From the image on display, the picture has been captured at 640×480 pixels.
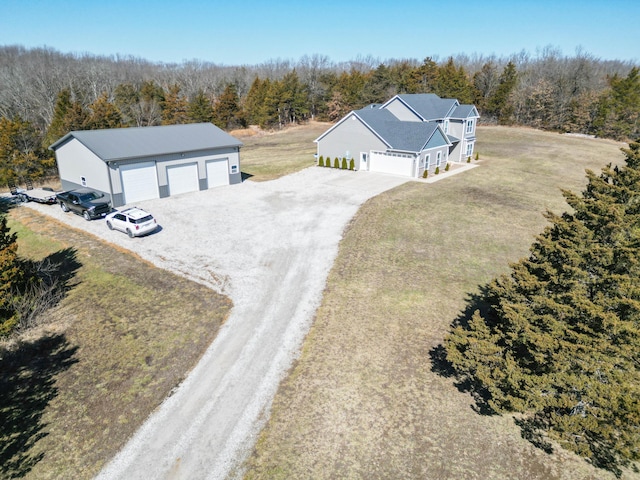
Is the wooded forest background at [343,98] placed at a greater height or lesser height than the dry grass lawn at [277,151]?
greater

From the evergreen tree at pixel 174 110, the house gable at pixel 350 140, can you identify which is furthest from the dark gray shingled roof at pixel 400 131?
the evergreen tree at pixel 174 110

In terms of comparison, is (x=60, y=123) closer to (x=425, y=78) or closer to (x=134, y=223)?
(x=134, y=223)

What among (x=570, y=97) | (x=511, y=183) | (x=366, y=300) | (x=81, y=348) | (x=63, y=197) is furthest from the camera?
(x=570, y=97)

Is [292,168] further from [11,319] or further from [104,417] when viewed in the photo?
[104,417]

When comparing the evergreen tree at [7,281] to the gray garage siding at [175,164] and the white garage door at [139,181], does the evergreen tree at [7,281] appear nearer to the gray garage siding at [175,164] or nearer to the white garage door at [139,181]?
the gray garage siding at [175,164]

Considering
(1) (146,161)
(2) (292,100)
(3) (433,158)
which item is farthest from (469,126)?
(2) (292,100)

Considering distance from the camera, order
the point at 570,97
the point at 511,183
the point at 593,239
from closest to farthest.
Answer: the point at 593,239, the point at 511,183, the point at 570,97

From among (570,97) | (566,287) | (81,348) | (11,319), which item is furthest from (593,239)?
(570,97)
